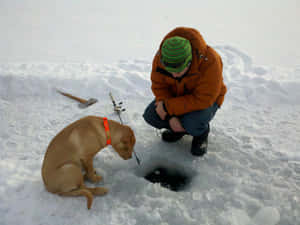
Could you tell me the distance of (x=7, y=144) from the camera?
2463mm

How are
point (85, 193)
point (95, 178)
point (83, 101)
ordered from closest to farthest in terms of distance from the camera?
point (85, 193) → point (95, 178) → point (83, 101)

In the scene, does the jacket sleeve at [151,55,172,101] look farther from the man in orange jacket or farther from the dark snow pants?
the dark snow pants

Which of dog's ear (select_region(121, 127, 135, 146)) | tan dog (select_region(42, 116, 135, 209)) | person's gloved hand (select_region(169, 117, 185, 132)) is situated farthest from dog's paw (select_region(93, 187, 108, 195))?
person's gloved hand (select_region(169, 117, 185, 132))

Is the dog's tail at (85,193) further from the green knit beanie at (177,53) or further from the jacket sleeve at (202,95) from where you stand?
the green knit beanie at (177,53)

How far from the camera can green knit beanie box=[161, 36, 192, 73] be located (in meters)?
1.64

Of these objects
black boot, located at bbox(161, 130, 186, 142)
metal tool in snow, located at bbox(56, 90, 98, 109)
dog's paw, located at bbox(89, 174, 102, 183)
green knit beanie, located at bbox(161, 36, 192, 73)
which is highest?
green knit beanie, located at bbox(161, 36, 192, 73)

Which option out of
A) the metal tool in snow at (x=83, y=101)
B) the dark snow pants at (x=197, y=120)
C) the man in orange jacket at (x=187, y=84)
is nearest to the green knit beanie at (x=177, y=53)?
the man in orange jacket at (x=187, y=84)

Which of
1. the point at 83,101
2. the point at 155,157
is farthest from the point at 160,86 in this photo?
the point at 83,101

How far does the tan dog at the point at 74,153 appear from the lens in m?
1.60

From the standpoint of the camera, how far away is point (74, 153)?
1.65m

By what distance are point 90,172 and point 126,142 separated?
1.42 ft

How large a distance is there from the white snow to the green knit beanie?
1.08 metres

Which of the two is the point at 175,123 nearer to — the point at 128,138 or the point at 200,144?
the point at 200,144

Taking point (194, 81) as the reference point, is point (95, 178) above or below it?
below
